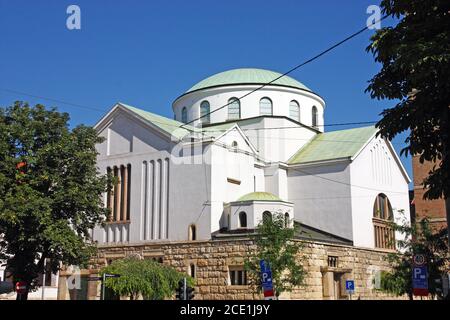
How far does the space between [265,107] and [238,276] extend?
16.5 metres

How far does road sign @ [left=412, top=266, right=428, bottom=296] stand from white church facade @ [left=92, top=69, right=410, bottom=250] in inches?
690

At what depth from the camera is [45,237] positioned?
25.8 meters

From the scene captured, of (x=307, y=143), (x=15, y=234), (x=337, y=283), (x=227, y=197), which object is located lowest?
(x=337, y=283)

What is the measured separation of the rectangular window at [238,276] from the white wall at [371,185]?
30.9 ft

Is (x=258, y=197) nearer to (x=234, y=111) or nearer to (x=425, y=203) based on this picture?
(x=234, y=111)

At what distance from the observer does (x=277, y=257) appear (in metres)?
30.7

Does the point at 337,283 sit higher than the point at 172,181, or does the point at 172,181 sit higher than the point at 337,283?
the point at 172,181

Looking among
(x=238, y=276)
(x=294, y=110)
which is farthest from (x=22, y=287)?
(x=294, y=110)

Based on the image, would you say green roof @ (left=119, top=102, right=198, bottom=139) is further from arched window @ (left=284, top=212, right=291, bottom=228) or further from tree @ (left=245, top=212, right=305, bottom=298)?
tree @ (left=245, top=212, right=305, bottom=298)

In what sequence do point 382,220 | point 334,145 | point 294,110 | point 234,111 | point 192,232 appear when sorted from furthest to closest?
point 294,110 < point 234,111 < point 334,145 < point 382,220 < point 192,232

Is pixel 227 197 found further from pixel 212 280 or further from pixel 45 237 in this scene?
pixel 45 237

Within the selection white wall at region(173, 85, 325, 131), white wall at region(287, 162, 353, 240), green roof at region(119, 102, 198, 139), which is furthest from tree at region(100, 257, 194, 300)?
white wall at region(173, 85, 325, 131)
